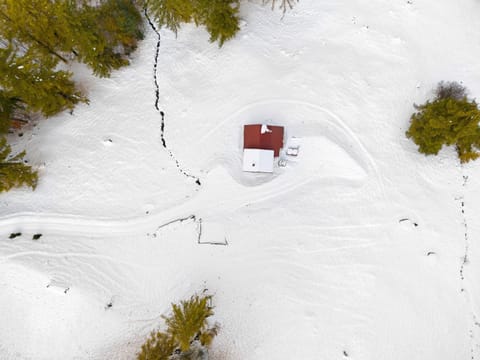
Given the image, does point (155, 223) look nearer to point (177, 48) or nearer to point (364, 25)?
point (177, 48)

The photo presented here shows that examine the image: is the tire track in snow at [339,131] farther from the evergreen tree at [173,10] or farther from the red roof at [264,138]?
the evergreen tree at [173,10]

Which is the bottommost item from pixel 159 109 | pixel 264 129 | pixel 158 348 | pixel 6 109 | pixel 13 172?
pixel 158 348

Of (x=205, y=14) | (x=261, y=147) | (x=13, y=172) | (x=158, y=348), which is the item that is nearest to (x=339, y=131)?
(x=261, y=147)

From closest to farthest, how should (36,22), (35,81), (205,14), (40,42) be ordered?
(35,81)
(36,22)
(40,42)
(205,14)

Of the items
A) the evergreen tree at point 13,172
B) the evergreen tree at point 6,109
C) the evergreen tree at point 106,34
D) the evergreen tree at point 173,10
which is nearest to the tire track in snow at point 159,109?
the evergreen tree at point 106,34

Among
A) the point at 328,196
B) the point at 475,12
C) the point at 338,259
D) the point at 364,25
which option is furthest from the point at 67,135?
the point at 475,12

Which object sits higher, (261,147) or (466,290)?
(261,147)

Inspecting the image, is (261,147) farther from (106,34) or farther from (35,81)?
(35,81)
